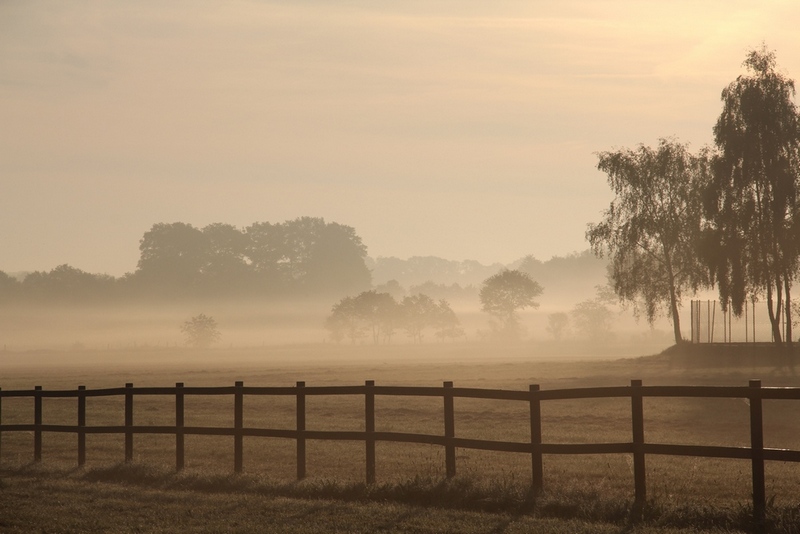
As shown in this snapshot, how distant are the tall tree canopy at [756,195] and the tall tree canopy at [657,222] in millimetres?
10808

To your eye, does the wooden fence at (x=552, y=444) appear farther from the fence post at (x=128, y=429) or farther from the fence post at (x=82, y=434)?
the fence post at (x=82, y=434)

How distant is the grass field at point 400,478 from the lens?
12430 millimetres

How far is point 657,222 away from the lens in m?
69.2

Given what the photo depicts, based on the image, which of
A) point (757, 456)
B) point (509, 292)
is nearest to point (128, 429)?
point (757, 456)

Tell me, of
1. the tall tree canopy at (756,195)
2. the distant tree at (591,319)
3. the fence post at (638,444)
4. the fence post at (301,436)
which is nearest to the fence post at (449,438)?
the fence post at (301,436)

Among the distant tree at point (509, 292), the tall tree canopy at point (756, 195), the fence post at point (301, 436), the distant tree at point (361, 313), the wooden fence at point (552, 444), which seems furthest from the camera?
the distant tree at point (361, 313)

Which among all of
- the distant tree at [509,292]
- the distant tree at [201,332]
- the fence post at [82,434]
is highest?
the distant tree at [509,292]

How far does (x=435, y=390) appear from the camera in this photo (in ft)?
49.2

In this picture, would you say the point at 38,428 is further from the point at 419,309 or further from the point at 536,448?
the point at 419,309

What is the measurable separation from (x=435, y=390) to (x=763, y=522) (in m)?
5.16

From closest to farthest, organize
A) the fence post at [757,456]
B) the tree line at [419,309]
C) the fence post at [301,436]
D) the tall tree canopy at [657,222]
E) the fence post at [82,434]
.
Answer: the fence post at [757,456] < the fence post at [301,436] < the fence post at [82,434] < the tall tree canopy at [657,222] < the tree line at [419,309]

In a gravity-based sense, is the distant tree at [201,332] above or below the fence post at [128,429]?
above

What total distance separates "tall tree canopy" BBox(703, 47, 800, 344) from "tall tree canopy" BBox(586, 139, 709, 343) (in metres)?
10.8

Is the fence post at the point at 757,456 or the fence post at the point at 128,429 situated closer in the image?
the fence post at the point at 757,456
